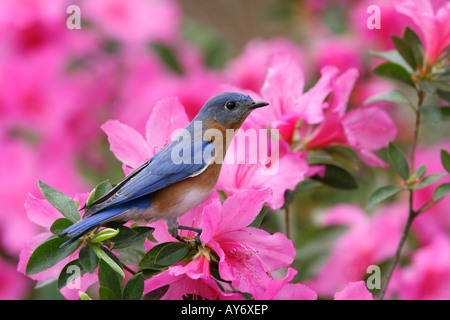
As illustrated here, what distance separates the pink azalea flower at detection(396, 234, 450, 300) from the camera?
29.5 inches

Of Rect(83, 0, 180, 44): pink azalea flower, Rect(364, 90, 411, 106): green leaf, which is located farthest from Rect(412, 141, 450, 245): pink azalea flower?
Rect(83, 0, 180, 44): pink azalea flower

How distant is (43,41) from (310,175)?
71 cm

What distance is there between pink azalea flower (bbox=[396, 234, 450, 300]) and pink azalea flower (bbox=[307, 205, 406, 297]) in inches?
3.7

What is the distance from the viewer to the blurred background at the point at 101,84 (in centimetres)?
104

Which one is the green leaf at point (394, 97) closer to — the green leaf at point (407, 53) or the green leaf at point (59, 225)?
the green leaf at point (407, 53)

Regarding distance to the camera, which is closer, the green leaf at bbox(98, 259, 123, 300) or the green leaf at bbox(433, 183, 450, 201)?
the green leaf at bbox(98, 259, 123, 300)

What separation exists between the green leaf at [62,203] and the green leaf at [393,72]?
38 cm

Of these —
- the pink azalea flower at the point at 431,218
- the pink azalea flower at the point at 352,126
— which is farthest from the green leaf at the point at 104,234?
the pink azalea flower at the point at 431,218

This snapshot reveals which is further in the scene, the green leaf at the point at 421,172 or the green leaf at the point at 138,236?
the green leaf at the point at 421,172

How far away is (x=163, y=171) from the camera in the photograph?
1.60 feet

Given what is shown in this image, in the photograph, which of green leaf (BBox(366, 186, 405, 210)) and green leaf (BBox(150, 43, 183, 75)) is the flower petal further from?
green leaf (BBox(150, 43, 183, 75))

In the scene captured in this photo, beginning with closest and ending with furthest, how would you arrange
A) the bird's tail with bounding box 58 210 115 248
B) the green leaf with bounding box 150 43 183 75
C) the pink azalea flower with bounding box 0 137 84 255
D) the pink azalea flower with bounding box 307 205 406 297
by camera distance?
1. the bird's tail with bounding box 58 210 115 248
2. the pink azalea flower with bounding box 307 205 406 297
3. the pink azalea flower with bounding box 0 137 84 255
4. the green leaf with bounding box 150 43 183 75

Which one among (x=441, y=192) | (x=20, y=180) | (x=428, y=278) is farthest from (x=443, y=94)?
(x=20, y=180)
